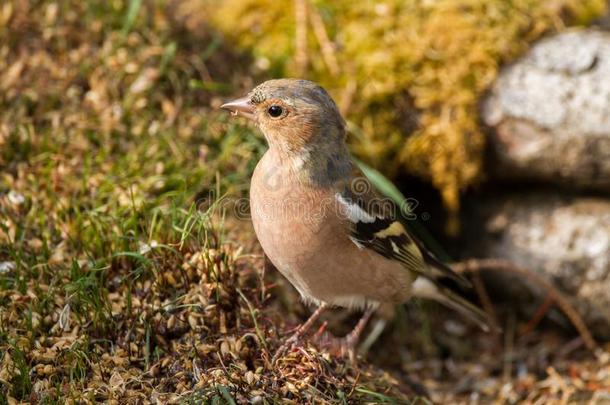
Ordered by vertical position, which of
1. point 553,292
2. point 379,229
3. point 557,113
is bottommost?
point 553,292

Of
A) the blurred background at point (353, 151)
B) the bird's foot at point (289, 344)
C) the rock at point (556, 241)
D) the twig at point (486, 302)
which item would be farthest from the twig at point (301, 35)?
the bird's foot at point (289, 344)

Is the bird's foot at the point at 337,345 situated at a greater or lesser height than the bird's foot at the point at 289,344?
lesser

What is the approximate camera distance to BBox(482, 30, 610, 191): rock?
16.7 feet

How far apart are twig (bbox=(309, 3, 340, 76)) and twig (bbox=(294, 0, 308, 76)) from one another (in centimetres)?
7

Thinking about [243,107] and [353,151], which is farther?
[353,151]

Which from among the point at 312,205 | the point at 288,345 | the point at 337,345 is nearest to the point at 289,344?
the point at 288,345

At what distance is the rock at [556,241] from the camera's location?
5105mm

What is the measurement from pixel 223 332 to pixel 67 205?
1199mm

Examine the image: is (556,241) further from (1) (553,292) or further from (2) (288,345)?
(2) (288,345)

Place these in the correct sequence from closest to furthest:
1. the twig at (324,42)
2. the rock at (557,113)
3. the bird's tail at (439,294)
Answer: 1. the bird's tail at (439,294)
2. the rock at (557,113)
3. the twig at (324,42)

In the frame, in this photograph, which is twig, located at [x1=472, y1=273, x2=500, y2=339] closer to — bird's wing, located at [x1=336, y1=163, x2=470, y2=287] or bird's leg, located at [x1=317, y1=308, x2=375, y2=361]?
bird's wing, located at [x1=336, y1=163, x2=470, y2=287]

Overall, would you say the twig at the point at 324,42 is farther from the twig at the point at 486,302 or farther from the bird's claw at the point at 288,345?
the bird's claw at the point at 288,345

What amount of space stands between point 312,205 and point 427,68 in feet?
7.69

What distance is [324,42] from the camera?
5.64 m
